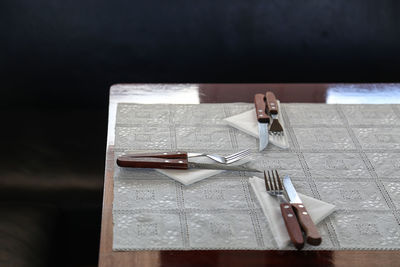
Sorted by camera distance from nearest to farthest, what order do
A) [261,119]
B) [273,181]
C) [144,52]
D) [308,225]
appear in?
[308,225] → [273,181] → [261,119] → [144,52]

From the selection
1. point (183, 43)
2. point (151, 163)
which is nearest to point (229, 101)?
point (151, 163)

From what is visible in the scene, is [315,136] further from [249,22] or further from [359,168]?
[249,22]

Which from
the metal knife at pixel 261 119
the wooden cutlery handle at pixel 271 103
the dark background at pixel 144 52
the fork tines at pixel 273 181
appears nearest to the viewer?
the fork tines at pixel 273 181

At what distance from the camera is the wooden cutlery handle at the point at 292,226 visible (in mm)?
Answer: 1181

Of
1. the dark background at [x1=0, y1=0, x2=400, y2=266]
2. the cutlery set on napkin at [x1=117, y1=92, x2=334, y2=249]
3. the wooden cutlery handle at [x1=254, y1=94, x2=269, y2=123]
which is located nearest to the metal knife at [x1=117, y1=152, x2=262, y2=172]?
the cutlery set on napkin at [x1=117, y1=92, x2=334, y2=249]

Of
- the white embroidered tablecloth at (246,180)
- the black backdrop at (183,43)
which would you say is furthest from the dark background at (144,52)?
the white embroidered tablecloth at (246,180)

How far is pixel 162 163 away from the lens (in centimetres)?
142

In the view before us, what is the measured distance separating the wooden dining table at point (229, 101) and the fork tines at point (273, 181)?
0.19 m

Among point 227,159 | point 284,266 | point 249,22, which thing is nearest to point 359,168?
point 227,159

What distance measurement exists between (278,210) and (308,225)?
0.29 ft

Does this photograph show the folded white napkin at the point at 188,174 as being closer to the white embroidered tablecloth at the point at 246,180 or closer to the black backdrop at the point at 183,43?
the white embroidered tablecloth at the point at 246,180

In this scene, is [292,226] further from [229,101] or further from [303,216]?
[229,101]

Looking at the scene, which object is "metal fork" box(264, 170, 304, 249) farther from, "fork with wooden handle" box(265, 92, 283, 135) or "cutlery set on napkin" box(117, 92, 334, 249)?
"fork with wooden handle" box(265, 92, 283, 135)

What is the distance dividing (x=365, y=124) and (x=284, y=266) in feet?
2.25
